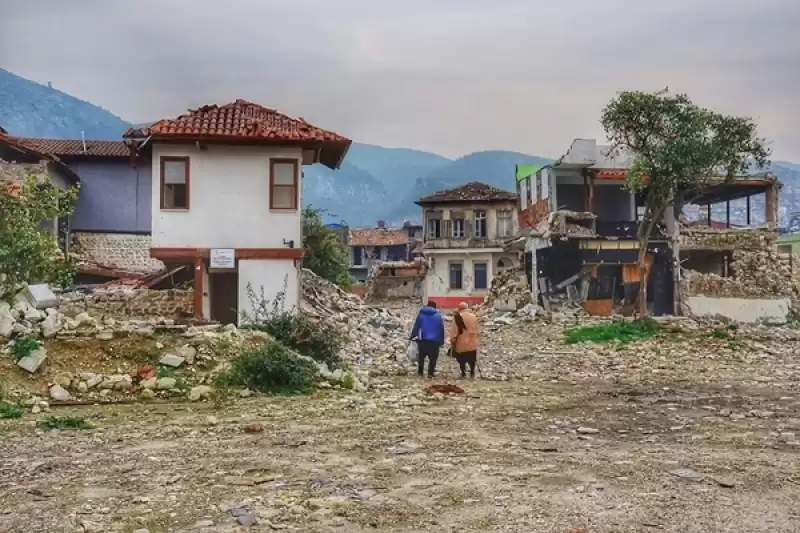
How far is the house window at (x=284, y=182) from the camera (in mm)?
20078

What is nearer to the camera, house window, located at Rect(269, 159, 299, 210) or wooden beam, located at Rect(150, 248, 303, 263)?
wooden beam, located at Rect(150, 248, 303, 263)

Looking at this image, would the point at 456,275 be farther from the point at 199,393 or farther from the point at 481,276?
the point at 199,393

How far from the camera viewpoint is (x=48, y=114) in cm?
16150

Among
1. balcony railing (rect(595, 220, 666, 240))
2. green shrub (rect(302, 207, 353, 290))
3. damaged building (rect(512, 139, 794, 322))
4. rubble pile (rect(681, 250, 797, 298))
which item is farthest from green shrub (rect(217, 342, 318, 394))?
rubble pile (rect(681, 250, 797, 298))

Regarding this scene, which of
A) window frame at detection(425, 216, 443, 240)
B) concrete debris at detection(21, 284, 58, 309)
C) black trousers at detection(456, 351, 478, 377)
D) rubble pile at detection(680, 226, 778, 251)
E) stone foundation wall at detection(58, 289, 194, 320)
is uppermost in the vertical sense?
window frame at detection(425, 216, 443, 240)

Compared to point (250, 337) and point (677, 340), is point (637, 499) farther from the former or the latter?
point (677, 340)

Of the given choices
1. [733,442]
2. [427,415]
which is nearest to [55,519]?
[427,415]

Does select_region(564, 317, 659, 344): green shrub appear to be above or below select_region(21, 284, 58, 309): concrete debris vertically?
below

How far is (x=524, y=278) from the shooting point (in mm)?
36469

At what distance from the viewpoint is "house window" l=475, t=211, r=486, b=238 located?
1956 inches

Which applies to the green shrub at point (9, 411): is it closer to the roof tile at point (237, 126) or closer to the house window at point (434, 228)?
the roof tile at point (237, 126)

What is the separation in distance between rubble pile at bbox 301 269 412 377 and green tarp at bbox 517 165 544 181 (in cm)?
1271

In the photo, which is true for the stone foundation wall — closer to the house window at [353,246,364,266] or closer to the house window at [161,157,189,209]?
the house window at [161,157,189,209]

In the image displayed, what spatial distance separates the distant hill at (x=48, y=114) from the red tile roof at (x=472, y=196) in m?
109
